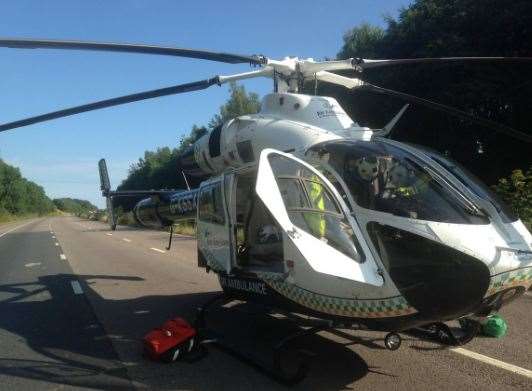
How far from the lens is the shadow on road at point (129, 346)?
488cm

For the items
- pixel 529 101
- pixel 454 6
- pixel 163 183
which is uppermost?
pixel 454 6

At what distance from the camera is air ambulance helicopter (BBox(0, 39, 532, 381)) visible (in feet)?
13.6

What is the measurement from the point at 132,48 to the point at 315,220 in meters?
2.44

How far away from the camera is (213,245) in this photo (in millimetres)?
6934

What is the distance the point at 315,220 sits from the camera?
4812mm

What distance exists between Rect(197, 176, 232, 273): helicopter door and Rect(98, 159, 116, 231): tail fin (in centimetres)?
528

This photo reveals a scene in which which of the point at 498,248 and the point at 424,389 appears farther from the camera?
the point at 424,389

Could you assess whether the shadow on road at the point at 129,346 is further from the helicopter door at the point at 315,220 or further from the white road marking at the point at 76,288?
the helicopter door at the point at 315,220

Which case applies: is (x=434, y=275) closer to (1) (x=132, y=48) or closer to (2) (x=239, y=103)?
(1) (x=132, y=48)

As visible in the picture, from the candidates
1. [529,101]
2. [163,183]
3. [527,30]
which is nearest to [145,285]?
[529,101]

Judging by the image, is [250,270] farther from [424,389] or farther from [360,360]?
[424,389]

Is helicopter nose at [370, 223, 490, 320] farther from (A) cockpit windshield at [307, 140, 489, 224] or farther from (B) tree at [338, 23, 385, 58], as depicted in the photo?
(B) tree at [338, 23, 385, 58]

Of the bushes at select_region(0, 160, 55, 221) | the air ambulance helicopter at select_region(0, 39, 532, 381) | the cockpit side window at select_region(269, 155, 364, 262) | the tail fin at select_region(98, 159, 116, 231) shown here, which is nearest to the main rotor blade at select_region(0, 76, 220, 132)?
the air ambulance helicopter at select_region(0, 39, 532, 381)

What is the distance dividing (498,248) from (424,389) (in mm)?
1421
